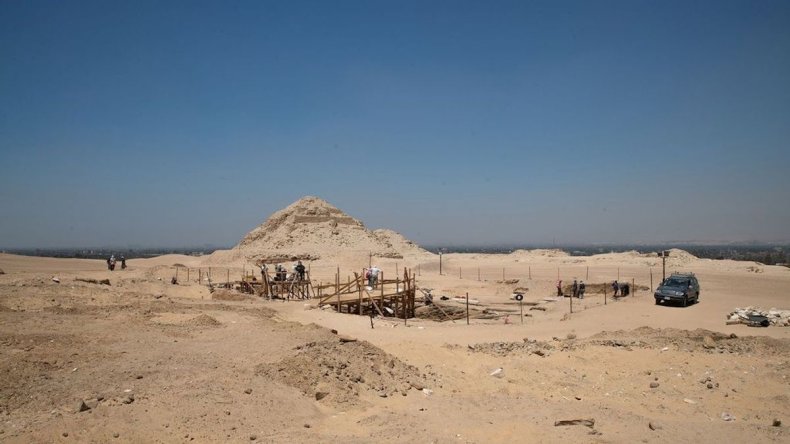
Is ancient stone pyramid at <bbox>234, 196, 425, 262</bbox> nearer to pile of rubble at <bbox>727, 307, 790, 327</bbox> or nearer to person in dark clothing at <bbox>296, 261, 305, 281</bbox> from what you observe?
person in dark clothing at <bbox>296, 261, 305, 281</bbox>

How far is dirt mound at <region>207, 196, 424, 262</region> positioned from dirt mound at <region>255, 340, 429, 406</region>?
44.7 m

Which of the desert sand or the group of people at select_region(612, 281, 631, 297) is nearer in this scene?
the desert sand

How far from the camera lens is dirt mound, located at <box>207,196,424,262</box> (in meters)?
59.0

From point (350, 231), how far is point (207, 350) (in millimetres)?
59618

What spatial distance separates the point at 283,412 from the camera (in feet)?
26.5

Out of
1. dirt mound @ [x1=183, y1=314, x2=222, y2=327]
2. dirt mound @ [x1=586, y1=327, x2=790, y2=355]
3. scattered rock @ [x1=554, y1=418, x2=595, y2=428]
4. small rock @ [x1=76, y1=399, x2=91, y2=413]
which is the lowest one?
scattered rock @ [x1=554, y1=418, x2=595, y2=428]

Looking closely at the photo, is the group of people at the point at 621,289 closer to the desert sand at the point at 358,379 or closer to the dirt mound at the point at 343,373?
the desert sand at the point at 358,379

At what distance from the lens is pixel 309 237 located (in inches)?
2566

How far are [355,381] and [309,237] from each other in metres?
56.5

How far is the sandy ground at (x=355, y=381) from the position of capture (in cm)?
737

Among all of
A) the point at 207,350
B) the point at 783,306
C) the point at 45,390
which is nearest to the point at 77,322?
the point at 207,350

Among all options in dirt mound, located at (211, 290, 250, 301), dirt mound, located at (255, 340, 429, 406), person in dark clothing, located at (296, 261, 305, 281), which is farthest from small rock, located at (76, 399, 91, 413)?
person in dark clothing, located at (296, 261, 305, 281)

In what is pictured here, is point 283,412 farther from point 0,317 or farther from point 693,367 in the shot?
point 693,367

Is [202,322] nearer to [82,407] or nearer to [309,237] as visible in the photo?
[82,407]
